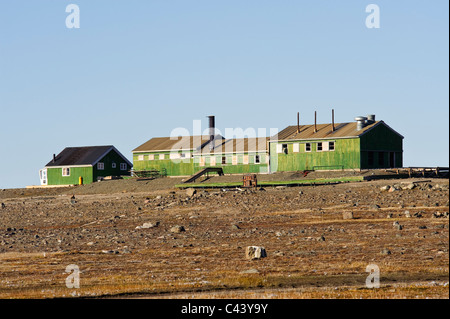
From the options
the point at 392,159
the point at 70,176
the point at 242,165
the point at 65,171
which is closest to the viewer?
the point at 392,159

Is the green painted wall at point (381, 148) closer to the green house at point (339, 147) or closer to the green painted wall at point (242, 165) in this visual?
the green house at point (339, 147)

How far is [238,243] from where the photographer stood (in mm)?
29547

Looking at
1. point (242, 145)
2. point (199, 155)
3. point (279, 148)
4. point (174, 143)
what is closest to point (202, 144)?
point (199, 155)

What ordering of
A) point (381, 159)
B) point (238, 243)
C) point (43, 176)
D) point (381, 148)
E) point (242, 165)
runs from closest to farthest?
point (238, 243)
point (381, 148)
point (381, 159)
point (242, 165)
point (43, 176)

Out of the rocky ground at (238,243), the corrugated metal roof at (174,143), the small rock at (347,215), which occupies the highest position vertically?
the corrugated metal roof at (174,143)

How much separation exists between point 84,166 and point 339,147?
29.6 m

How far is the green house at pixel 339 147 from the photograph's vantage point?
216 feet

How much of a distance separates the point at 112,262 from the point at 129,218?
1423 centimetres

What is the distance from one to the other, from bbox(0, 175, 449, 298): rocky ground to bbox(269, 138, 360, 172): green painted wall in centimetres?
1588

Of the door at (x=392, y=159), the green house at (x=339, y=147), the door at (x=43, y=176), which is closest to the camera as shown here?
the green house at (x=339, y=147)

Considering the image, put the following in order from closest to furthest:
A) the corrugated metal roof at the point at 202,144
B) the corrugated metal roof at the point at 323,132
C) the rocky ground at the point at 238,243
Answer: the rocky ground at the point at 238,243
the corrugated metal roof at the point at 323,132
the corrugated metal roof at the point at 202,144

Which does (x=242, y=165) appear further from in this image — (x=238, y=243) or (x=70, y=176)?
(x=238, y=243)

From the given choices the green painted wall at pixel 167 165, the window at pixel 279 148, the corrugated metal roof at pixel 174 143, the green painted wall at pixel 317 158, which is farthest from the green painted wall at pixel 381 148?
the corrugated metal roof at pixel 174 143

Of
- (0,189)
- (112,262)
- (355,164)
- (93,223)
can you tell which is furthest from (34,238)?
(0,189)
